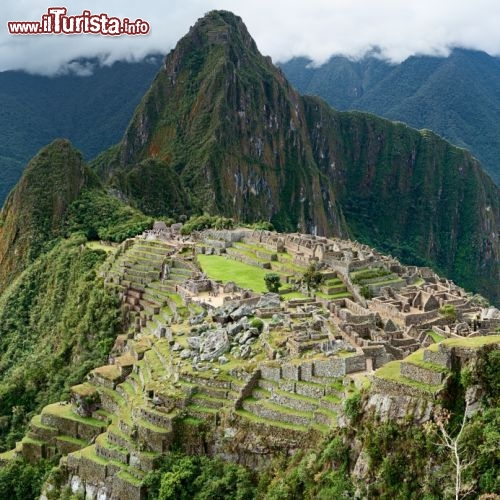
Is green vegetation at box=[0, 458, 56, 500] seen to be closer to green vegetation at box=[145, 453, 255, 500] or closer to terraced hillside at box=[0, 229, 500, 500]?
terraced hillside at box=[0, 229, 500, 500]

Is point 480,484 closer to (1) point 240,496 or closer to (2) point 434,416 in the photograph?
(2) point 434,416

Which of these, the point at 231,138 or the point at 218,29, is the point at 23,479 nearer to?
the point at 231,138

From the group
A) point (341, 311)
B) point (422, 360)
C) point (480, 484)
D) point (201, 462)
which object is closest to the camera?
point (480, 484)

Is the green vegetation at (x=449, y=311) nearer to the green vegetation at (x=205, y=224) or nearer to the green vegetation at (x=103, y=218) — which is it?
the green vegetation at (x=205, y=224)

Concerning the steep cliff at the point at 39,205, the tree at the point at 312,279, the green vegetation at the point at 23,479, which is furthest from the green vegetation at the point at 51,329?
the tree at the point at 312,279

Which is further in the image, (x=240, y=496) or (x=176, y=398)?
(x=176, y=398)

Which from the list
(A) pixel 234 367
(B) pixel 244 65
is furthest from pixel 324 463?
(B) pixel 244 65
